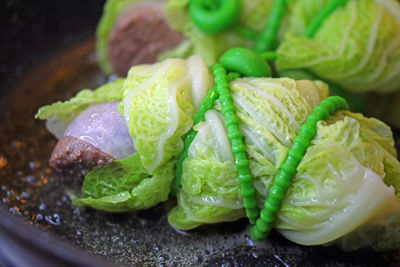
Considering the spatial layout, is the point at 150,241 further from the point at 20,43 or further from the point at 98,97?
the point at 20,43

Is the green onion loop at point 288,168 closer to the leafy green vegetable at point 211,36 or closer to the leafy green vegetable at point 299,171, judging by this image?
the leafy green vegetable at point 299,171

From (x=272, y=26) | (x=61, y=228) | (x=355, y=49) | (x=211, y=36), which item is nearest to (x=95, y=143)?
(x=61, y=228)

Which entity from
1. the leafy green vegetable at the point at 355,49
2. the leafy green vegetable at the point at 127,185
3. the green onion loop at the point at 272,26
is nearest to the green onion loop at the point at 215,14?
the green onion loop at the point at 272,26

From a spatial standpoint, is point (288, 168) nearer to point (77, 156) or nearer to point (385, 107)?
point (77, 156)

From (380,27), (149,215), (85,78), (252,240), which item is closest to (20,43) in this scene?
(85,78)

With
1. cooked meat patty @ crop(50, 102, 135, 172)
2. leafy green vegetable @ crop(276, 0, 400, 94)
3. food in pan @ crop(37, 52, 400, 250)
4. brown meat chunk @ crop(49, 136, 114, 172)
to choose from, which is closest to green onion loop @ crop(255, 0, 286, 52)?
leafy green vegetable @ crop(276, 0, 400, 94)

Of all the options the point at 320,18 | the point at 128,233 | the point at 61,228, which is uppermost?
the point at 320,18
